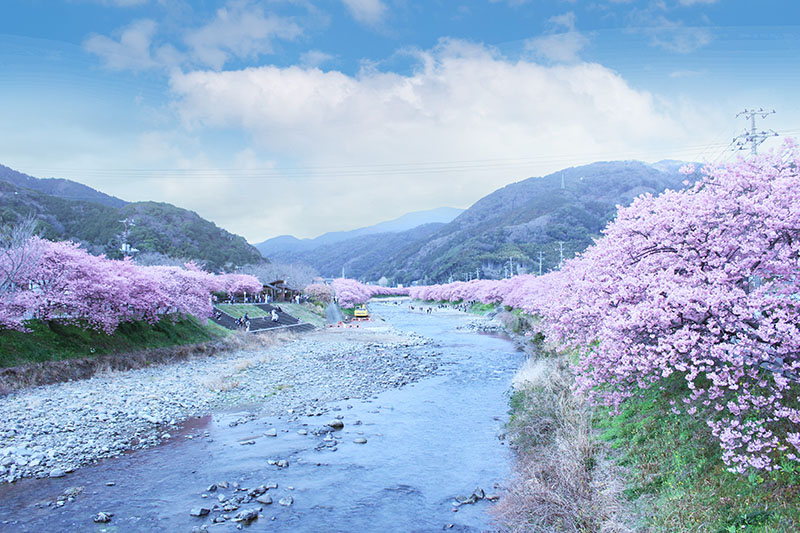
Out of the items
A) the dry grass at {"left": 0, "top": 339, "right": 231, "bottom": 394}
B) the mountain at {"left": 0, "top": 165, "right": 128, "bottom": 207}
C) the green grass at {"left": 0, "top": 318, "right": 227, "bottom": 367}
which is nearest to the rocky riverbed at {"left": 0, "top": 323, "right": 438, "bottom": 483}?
the dry grass at {"left": 0, "top": 339, "right": 231, "bottom": 394}

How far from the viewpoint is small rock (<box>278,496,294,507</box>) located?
38.0 ft

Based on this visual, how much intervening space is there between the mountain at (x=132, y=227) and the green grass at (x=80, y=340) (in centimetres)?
5093

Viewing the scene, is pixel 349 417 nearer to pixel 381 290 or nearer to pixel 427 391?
pixel 427 391

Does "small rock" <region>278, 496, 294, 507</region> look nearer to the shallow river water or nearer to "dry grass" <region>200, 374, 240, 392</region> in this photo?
the shallow river water

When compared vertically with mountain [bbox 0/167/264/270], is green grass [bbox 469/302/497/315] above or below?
below

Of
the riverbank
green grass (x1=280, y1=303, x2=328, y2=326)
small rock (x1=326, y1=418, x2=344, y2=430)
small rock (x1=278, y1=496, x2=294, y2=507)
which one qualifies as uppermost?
the riverbank

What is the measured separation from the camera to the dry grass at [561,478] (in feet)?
30.4

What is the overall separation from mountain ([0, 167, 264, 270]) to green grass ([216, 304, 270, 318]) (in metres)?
28.9

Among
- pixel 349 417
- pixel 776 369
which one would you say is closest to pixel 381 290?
pixel 349 417

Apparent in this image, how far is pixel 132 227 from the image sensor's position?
11994 cm

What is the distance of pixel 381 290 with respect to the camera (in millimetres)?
199625

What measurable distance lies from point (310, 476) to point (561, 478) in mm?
6908

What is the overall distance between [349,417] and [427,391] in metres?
5.99

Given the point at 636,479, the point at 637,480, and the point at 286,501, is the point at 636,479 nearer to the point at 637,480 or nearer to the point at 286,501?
the point at 637,480
